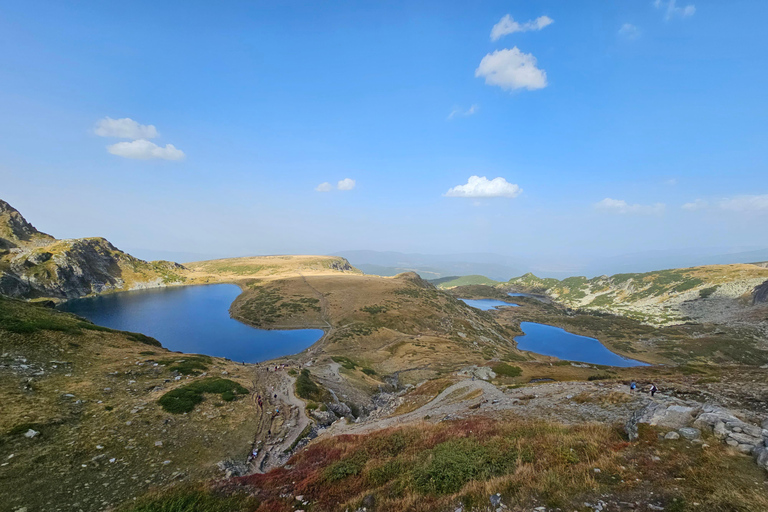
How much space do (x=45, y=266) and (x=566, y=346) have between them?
897ft

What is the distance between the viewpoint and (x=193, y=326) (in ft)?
382

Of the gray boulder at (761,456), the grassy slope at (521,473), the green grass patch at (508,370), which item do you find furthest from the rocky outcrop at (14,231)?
the gray boulder at (761,456)

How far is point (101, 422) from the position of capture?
23.9 m

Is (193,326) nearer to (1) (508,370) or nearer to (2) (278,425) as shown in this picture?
(2) (278,425)

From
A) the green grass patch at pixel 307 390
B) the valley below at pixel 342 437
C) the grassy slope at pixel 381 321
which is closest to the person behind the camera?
the valley below at pixel 342 437

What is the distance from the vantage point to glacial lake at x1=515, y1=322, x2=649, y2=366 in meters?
128

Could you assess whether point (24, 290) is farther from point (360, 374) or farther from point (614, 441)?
point (614, 441)

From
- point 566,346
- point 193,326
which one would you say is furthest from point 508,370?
point 193,326

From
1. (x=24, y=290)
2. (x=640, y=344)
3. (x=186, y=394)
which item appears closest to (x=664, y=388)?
(x=186, y=394)

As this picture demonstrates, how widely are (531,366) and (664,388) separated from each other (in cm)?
4009

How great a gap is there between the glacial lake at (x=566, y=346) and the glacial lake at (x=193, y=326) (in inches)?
4357

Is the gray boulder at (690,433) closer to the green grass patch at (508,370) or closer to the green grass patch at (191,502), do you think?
the green grass patch at (191,502)

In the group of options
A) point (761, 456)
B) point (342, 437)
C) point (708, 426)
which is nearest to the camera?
point (761, 456)

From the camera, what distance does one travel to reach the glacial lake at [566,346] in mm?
127744
